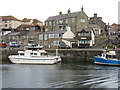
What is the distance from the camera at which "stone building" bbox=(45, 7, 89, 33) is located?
7500cm

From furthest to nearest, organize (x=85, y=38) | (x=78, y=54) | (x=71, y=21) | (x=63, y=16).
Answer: (x=63, y=16) < (x=71, y=21) < (x=85, y=38) < (x=78, y=54)

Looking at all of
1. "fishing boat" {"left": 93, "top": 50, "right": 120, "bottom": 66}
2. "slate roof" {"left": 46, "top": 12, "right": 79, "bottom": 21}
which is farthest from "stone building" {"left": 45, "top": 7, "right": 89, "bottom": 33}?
"fishing boat" {"left": 93, "top": 50, "right": 120, "bottom": 66}

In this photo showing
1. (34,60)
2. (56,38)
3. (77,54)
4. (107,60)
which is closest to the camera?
(107,60)

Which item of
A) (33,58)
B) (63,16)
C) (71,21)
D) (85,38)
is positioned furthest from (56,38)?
(33,58)

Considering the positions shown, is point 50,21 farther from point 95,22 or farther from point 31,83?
point 31,83

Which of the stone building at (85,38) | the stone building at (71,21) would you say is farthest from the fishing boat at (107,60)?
the stone building at (71,21)

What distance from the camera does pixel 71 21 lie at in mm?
75750

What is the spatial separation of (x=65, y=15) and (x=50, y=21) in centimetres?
660

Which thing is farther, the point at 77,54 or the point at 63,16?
the point at 63,16

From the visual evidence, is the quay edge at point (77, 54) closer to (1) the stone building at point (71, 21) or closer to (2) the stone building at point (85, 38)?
(2) the stone building at point (85, 38)

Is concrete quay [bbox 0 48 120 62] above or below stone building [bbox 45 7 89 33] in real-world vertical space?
below

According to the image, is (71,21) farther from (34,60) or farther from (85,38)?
A: (34,60)

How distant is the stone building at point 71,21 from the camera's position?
75000 mm

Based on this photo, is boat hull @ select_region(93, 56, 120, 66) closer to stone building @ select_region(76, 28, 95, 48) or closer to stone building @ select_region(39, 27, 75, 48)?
stone building @ select_region(76, 28, 95, 48)
